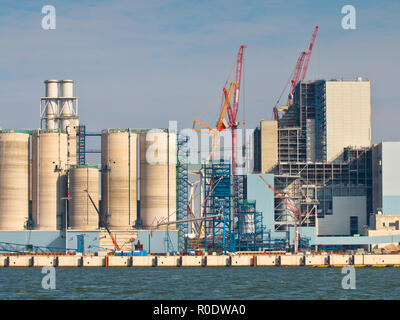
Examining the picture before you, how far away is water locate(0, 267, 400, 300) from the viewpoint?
70688 mm

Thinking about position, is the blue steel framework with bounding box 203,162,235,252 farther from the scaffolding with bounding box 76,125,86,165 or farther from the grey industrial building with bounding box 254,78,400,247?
the scaffolding with bounding box 76,125,86,165

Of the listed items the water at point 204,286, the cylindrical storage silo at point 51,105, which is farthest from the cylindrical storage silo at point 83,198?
the water at point 204,286

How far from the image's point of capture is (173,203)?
15000 cm

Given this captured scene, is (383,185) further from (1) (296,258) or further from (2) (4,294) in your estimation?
(2) (4,294)

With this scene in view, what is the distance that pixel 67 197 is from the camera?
492ft

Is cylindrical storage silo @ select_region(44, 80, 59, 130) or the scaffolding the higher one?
cylindrical storage silo @ select_region(44, 80, 59, 130)

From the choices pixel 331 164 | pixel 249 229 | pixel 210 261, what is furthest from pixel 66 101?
pixel 331 164

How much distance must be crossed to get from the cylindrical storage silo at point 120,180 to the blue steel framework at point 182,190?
932 centimetres

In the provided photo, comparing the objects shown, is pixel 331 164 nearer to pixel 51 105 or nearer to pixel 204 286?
pixel 51 105

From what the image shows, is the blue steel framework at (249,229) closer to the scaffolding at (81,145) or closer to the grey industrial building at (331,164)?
the grey industrial building at (331,164)

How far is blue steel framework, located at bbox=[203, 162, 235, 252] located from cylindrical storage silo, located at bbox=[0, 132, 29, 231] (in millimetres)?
39069

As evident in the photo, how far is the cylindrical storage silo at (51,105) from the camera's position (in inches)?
6752

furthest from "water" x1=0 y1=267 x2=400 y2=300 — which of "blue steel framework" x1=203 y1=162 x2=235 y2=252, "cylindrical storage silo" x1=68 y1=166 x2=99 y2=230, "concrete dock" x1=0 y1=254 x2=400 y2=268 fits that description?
"cylindrical storage silo" x1=68 y1=166 x2=99 y2=230
